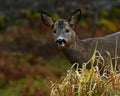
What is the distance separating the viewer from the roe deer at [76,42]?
37.1ft

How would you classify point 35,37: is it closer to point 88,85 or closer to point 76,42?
point 76,42

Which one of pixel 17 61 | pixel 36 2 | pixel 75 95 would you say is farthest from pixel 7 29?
pixel 75 95

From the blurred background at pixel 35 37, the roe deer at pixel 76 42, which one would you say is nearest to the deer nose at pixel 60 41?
the roe deer at pixel 76 42

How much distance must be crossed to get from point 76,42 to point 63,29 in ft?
1.24

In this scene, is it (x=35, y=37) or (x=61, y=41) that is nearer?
(x=61, y=41)

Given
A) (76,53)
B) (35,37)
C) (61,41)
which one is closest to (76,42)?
(76,53)

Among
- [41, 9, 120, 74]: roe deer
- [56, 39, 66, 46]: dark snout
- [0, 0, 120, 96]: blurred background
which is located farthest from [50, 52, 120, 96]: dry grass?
[0, 0, 120, 96]: blurred background

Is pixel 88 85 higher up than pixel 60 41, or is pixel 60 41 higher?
pixel 60 41

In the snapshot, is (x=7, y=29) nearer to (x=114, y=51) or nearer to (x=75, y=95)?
(x=114, y=51)

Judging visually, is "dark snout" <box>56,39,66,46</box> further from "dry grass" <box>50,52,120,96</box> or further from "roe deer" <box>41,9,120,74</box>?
"dry grass" <box>50,52,120,96</box>

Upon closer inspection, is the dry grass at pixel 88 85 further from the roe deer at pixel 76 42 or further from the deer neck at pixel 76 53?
the deer neck at pixel 76 53

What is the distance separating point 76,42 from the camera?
1159 cm

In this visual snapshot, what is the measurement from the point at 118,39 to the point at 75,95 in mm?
3249

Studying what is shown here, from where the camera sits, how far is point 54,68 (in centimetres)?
1994
